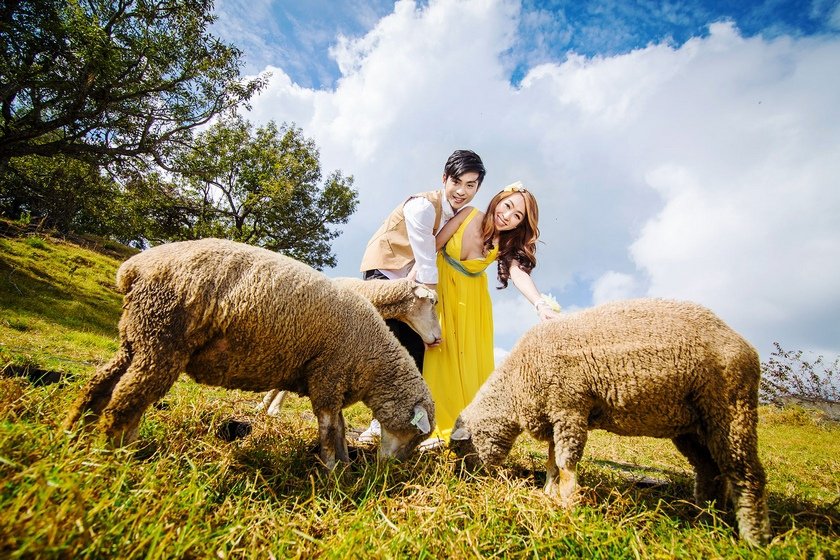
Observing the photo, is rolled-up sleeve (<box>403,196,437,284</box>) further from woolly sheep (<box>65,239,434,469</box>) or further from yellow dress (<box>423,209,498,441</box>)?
woolly sheep (<box>65,239,434,469</box>)

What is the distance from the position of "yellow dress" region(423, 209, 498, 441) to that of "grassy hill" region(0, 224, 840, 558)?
3.19ft

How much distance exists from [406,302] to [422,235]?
2.71ft

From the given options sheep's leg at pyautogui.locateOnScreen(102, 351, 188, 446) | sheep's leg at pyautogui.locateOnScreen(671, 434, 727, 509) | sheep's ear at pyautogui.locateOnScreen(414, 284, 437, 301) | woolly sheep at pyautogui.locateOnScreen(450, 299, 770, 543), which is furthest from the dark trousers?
sheep's leg at pyautogui.locateOnScreen(671, 434, 727, 509)

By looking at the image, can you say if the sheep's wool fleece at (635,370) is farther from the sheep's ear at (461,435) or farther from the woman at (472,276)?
the woman at (472,276)

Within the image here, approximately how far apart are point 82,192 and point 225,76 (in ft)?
24.5

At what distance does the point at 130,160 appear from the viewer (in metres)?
11.6

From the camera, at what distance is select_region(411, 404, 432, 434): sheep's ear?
3.44m

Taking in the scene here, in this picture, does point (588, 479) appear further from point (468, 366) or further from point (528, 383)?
point (468, 366)

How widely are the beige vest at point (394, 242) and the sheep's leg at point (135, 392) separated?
281cm

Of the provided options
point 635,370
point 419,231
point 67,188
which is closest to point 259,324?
point 419,231

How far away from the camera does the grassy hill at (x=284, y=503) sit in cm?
163

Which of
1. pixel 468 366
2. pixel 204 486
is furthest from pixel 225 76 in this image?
pixel 204 486

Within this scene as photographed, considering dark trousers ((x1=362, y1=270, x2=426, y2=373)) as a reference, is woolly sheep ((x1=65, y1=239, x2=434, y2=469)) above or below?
below

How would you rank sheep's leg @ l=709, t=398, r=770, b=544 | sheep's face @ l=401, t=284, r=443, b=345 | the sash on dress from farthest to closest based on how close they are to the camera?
Answer: 1. the sash on dress
2. sheep's face @ l=401, t=284, r=443, b=345
3. sheep's leg @ l=709, t=398, r=770, b=544
